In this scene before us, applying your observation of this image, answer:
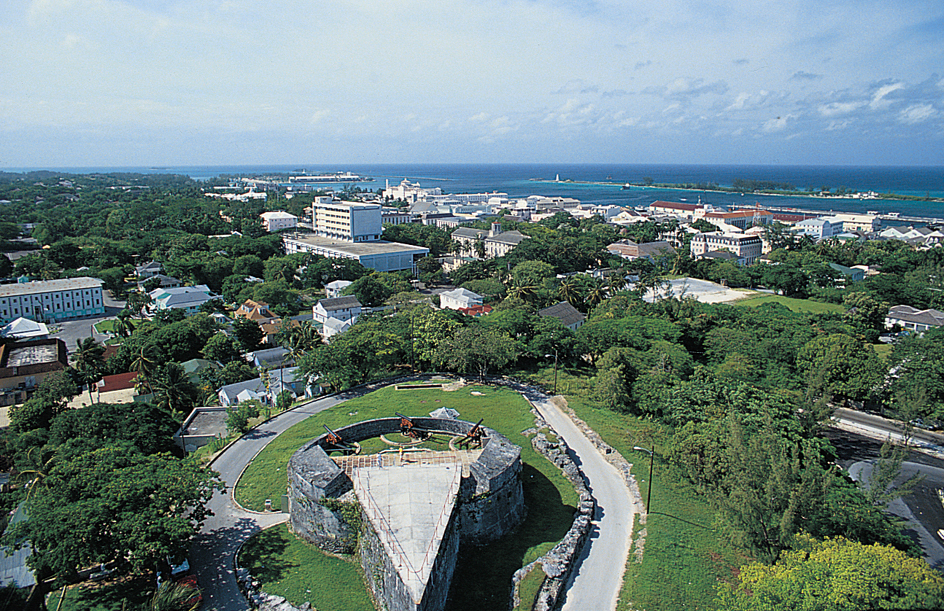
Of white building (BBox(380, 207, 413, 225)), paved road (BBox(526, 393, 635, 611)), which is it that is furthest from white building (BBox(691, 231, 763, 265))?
paved road (BBox(526, 393, 635, 611))

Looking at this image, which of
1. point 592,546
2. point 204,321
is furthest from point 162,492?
point 204,321

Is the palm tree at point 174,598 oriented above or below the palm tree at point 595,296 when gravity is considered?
below

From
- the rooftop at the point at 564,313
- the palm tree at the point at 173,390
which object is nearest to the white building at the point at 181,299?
the palm tree at the point at 173,390

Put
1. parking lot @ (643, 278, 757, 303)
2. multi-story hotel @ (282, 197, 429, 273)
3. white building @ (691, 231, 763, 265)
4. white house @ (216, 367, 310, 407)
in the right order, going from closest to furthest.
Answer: white house @ (216, 367, 310, 407) < parking lot @ (643, 278, 757, 303) < multi-story hotel @ (282, 197, 429, 273) < white building @ (691, 231, 763, 265)

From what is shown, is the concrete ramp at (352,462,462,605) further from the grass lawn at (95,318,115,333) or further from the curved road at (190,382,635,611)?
the grass lawn at (95,318,115,333)

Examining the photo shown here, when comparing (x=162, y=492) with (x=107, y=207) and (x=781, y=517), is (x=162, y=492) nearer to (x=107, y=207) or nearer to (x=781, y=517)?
(x=781, y=517)

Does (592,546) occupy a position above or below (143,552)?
below

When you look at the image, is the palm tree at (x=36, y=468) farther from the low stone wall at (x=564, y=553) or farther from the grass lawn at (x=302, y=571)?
the low stone wall at (x=564, y=553)
